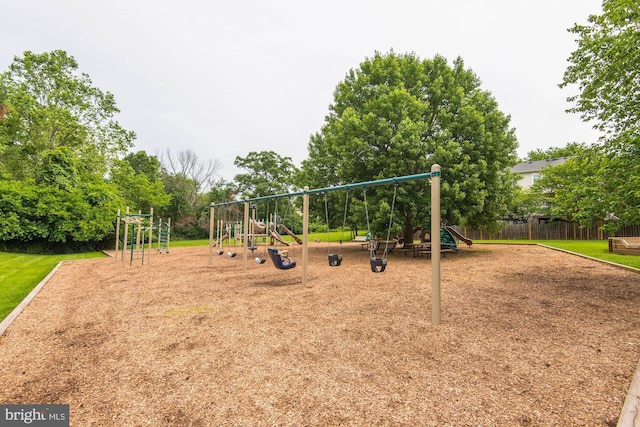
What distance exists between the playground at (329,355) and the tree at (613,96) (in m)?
1.95

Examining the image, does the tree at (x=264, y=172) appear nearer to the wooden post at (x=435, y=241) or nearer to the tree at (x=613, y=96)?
the tree at (x=613, y=96)

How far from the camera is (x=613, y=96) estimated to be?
6488 millimetres

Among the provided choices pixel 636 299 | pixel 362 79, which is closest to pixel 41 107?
pixel 362 79

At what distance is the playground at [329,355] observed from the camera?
8.14 feet

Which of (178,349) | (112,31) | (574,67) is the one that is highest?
(112,31)

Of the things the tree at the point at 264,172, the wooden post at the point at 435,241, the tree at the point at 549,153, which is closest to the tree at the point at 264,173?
the tree at the point at 264,172

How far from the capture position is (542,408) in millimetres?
2469

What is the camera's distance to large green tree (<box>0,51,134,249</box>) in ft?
56.2

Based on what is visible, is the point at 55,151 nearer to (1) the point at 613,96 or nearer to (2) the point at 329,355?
(2) the point at 329,355

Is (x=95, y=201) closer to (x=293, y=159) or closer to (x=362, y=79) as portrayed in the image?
(x=362, y=79)

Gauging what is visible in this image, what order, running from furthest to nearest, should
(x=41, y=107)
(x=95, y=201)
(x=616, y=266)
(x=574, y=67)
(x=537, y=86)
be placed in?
(x=41, y=107) < (x=95, y=201) < (x=537, y=86) < (x=616, y=266) < (x=574, y=67)

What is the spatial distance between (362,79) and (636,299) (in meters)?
12.7

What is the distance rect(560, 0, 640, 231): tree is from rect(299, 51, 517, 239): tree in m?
4.51

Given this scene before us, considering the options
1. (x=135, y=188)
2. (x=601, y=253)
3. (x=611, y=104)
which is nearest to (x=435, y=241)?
(x=611, y=104)
